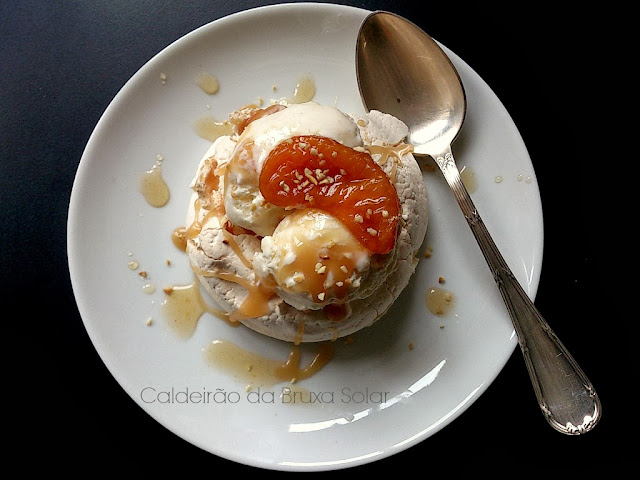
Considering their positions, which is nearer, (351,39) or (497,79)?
(351,39)

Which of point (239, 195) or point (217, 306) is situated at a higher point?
point (239, 195)

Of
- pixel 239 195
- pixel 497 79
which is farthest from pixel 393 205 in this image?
pixel 497 79

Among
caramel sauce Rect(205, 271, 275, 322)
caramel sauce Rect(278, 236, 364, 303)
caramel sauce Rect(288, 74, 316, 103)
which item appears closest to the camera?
caramel sauce Rect(278, 236, 364, 303)

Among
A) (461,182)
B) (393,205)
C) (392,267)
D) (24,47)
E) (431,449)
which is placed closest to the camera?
(393,205)

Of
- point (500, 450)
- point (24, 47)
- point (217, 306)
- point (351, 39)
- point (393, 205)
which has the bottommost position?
point (500, 450)

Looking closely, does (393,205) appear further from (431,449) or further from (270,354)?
(431,449)

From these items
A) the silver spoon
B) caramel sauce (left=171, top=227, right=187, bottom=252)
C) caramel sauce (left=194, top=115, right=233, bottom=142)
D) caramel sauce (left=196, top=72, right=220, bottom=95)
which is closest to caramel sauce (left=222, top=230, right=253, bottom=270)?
caramel sauce (left=171, top=227, right=187, bottom=252)

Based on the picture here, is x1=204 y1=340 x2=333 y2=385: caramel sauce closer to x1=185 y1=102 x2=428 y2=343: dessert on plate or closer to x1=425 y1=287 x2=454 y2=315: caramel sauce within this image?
x1=185 y1=102 x2=428 y2=343: dessert on plate
